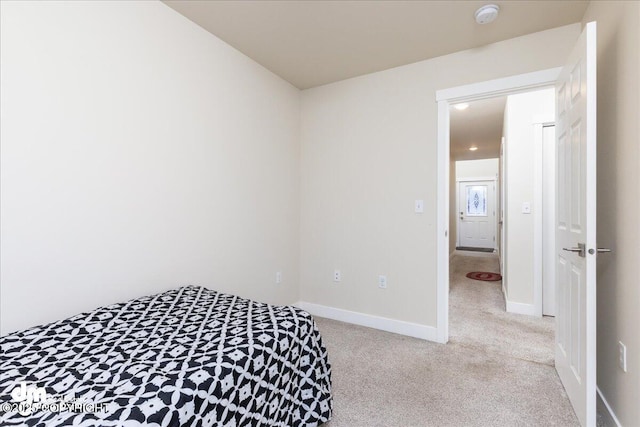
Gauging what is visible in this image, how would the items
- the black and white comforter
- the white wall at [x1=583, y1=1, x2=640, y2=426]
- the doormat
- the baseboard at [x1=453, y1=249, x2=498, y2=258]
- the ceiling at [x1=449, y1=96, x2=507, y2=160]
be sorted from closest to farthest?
the black and white comforter
the white wall at [x1=583, y1=1, x2=640, y2=426]
the ceiling at [x1=449, y1=96, x2=507, y2=160]
the doormat
the baseboard at [x1=453, y1=249, x2=498, y2=258]

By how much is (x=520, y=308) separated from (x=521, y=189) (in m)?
1.29

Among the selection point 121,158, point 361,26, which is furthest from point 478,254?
point 121,158

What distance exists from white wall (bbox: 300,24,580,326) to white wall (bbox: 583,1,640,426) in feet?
2.34

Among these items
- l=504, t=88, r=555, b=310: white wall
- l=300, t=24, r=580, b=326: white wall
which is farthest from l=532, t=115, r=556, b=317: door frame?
l=300, t=24, r=580, b=326: white wall

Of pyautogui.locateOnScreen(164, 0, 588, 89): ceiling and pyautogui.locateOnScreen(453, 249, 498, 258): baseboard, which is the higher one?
pyautogui.locateOnScreen(164, 0, 588, 89): ceiling

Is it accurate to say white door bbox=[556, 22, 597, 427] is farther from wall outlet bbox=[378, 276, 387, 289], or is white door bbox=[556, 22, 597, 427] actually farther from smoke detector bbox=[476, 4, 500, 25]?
wall outlet bbox=[378, 276, 387, 289]

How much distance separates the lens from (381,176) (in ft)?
9.68

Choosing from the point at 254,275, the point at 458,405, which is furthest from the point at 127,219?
the point at 458,405

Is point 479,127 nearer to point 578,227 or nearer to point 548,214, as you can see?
point 548,214

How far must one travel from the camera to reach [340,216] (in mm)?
3180

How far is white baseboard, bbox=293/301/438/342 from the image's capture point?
271 centimetres

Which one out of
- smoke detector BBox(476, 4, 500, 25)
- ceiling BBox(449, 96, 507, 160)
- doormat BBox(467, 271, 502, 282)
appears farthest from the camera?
doormat BBox(467, 271, 502, 282)

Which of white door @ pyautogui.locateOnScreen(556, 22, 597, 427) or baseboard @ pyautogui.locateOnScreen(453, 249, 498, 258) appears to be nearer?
white door @ pyautogui.locateOnScreen(556, 22, 597, 427)

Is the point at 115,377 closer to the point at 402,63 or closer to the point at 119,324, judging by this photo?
the point at 119,324
